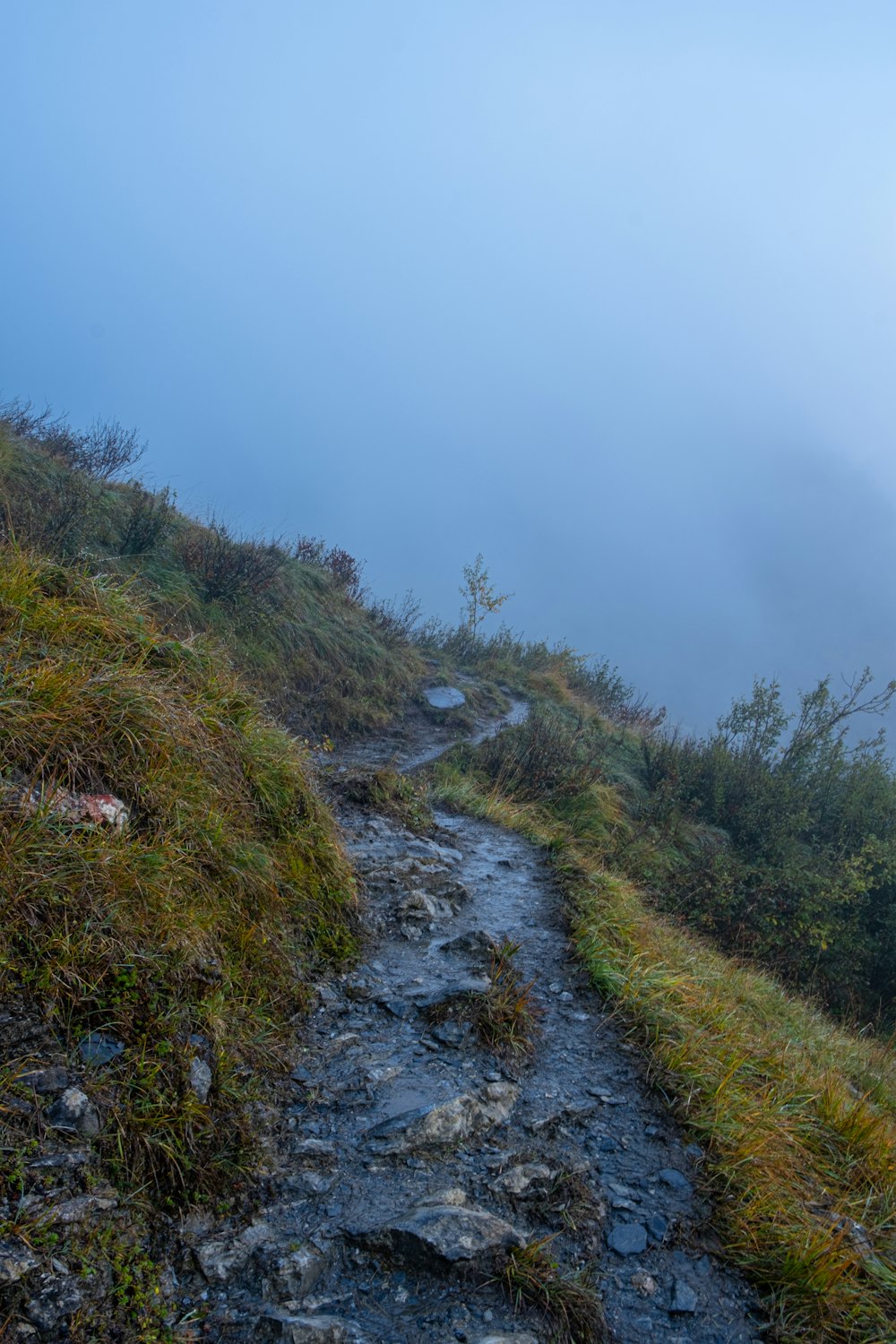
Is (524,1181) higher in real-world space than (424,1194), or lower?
higher

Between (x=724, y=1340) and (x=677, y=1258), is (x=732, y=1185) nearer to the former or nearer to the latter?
(x=677, y=1258)

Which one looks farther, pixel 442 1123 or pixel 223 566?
pixel 223 566

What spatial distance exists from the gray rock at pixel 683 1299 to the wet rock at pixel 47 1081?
2199mm

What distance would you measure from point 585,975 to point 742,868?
633 cm

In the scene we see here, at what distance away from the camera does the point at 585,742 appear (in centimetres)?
1391

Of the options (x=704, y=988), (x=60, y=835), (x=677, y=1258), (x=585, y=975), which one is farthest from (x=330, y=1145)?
(x=704, y=988)

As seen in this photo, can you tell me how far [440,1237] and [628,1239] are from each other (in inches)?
30.5

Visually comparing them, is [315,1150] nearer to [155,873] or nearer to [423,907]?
[155,873]

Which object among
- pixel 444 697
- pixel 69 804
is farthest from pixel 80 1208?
pixel 444 697

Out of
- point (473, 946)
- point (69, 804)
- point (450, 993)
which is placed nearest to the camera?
point (69, 804)

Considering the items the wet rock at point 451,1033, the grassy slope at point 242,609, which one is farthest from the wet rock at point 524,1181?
the grassy slope at point 242,609

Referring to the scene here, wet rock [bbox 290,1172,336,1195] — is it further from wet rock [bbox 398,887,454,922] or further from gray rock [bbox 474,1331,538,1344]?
wet rock [bbox 398,887,454,922]

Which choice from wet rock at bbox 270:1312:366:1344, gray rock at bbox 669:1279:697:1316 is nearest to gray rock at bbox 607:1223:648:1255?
gray rock at bbox 669:1279:697:1316

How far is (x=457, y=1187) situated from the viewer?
2949 mm
